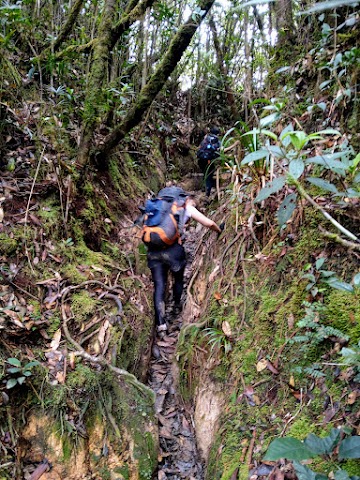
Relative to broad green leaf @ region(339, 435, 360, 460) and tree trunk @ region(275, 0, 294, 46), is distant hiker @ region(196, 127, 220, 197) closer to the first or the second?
tree trunk @ region(275, 0, 294, 46)

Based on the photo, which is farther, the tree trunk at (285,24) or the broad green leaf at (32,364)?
the tree trunk at (285,24)

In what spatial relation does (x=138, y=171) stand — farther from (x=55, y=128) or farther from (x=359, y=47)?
(x=359, y=47)

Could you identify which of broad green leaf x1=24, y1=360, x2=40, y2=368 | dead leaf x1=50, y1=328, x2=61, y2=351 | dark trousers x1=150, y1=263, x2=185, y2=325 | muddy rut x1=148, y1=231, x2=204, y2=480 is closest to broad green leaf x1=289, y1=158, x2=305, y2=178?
broad green leaf x1=24, y1=360, x2=40, y2=368

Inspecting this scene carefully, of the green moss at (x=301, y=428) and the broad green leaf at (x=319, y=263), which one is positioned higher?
the broad green leaf at (x=319, y=263)

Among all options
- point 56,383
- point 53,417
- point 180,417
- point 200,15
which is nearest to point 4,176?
point 56,383

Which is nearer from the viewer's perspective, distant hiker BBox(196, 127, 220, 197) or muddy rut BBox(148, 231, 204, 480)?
muddy rut BBox(148, 231, 204, 480)

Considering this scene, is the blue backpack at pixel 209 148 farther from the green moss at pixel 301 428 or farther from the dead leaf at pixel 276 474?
the dead leaf at pixel 276 474

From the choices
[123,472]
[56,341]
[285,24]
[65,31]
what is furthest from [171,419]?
[65,31]

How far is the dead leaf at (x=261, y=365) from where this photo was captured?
2.84 metres

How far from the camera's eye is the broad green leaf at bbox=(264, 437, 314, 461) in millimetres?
1599

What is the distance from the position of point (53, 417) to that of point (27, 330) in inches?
30.5

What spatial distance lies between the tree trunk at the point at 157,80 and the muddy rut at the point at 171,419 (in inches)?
111

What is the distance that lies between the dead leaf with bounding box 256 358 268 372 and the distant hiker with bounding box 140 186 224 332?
1.99 metres

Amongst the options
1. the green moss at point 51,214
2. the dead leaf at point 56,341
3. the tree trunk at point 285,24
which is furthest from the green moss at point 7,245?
the tree trunk at point 285,24
